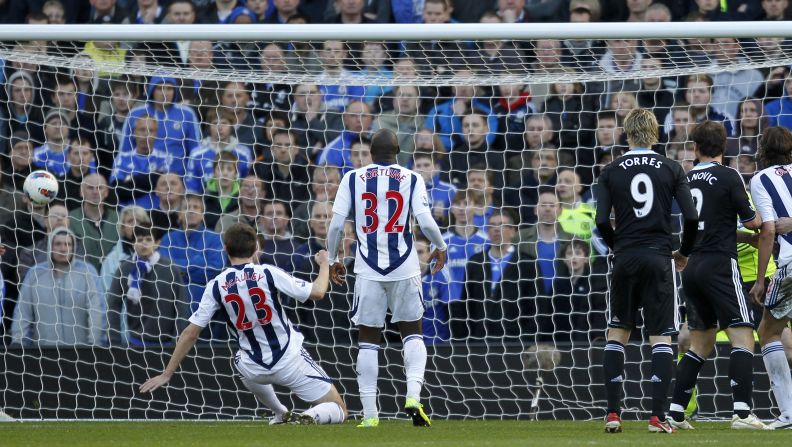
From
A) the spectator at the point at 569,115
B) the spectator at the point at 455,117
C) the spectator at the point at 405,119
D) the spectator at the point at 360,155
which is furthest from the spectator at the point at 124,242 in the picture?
the spectator at the point at 569,115

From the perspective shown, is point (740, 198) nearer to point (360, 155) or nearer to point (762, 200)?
point (762, 200)

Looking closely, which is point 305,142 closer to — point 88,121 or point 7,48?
point 88,121

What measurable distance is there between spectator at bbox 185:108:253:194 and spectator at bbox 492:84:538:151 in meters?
2.35

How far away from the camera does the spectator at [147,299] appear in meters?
10.3

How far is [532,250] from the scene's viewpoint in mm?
10328

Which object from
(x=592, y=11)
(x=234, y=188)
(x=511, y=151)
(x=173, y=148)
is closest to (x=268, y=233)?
(x=234, y=188)

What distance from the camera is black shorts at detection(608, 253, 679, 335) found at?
6941 millimetres

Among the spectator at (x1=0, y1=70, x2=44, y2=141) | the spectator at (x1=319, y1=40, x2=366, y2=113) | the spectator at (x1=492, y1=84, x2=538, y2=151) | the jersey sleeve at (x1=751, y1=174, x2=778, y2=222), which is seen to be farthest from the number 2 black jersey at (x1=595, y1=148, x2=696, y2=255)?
the spectator at (x1=0, y1=70, x2=44, y2=141)

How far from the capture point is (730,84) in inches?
409

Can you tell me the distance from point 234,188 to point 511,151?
8.26ft

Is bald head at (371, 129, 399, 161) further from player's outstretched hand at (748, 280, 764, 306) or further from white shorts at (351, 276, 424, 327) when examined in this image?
player's outstretched hand at (748, 280, 764, 306)

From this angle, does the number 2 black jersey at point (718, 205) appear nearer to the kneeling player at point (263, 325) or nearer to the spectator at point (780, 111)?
the kneeling player at point (263, 325)

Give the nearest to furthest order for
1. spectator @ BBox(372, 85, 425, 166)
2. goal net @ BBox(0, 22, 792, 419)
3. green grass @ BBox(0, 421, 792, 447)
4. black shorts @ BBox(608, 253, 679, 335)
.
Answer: green grass @ BBox(0, 421, 792, 447), black shorts @ BBox(608, 253, 679, 335), goal net @ BBox(0, 22, 792, 419), spectator @ BBox(372, 85, 425, 166)

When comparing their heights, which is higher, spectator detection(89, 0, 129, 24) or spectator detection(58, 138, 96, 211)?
spectator detection(89, 0, 129, 24)
